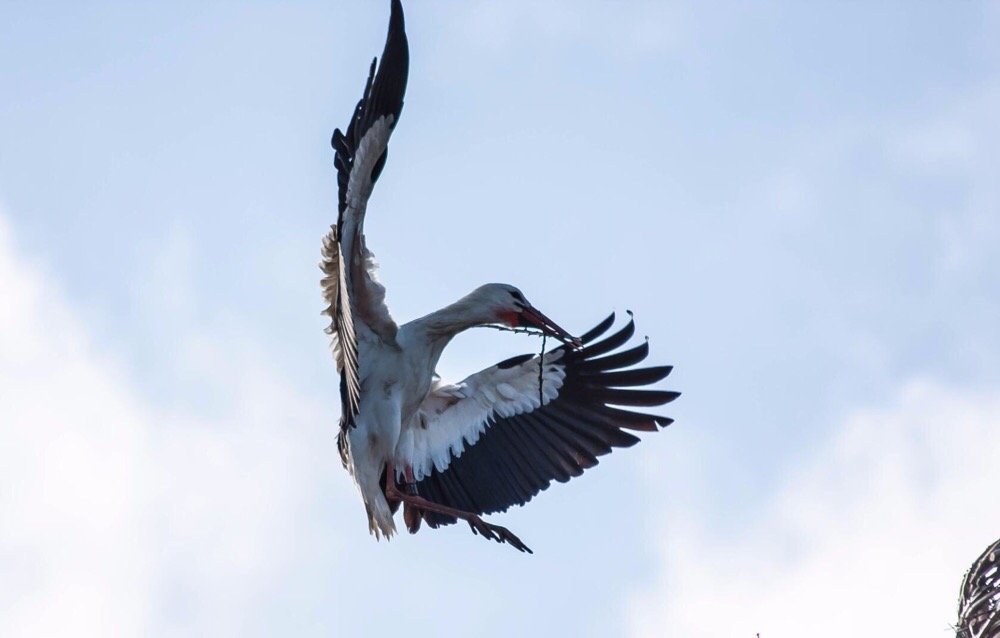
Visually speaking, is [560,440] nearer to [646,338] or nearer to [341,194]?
[646,338]

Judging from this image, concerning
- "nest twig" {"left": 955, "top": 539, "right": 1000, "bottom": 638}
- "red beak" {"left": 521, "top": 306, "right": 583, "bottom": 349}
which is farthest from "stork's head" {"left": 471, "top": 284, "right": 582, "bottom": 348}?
"nest twig" {"left": 955, "top": 539, "right": 1000, "bottom": 638}

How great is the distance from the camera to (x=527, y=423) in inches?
428

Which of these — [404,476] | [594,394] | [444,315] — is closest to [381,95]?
[444,315]

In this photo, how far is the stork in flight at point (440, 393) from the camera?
866cm

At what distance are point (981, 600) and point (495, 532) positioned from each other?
247cm

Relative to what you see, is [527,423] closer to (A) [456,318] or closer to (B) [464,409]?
(B) [464,409]

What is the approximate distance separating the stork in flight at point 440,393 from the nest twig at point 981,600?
2115mm

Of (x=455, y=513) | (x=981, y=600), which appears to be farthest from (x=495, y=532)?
(x=981, y=600)

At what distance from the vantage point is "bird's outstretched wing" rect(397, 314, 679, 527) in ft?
35.1

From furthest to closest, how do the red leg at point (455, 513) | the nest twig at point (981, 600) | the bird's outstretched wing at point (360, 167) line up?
the red leg at point (455, 513), the bird's outstretched wing at point (360, 167), the nest twig at point (981, 600)

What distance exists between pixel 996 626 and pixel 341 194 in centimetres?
334

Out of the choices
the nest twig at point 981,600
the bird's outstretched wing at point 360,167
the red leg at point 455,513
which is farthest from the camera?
the red leg at point 455,513

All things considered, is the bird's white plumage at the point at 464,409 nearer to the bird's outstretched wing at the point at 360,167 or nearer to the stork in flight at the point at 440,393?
the stork in flight at the point at 440,393

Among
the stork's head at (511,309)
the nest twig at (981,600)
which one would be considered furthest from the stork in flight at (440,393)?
the nest twig at (981,600)
